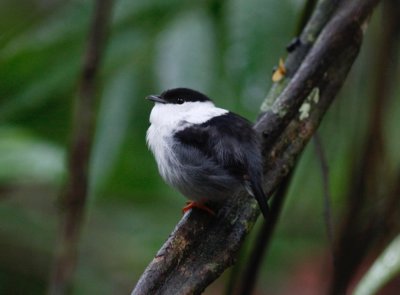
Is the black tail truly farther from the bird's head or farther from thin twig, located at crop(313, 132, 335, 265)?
the bird's head

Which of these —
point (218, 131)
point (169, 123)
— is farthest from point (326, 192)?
point (169, 123)

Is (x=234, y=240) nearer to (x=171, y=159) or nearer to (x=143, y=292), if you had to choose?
(x=143, y=292)

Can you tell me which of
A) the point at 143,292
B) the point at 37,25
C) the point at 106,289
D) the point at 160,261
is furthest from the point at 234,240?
the point at 106,289

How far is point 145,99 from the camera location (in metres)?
3.64

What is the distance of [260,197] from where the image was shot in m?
2.66

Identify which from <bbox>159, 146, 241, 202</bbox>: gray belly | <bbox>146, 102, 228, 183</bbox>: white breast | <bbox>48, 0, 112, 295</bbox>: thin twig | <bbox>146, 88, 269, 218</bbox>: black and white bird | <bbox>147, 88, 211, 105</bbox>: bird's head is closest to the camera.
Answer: <bbox>48, 0, 112, 295</bbox>: thin twig

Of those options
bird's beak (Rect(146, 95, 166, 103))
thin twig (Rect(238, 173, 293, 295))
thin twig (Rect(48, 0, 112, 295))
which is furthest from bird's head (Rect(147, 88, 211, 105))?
thin twig (Rect(48, 0, 112, 295))

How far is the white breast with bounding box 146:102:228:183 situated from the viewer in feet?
11.0

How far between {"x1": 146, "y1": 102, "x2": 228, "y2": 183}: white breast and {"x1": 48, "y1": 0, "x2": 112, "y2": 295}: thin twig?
1189 millimetres

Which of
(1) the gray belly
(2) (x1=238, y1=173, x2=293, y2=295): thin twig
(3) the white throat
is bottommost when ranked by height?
(2) (x1=238, y1=173, x2=293, y2=295): thin twig

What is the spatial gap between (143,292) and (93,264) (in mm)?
3128

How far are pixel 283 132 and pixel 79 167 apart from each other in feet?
3.39

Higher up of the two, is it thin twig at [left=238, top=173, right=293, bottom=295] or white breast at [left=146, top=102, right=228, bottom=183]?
white breast at [left=146, top=102, right=228, bottom=183]

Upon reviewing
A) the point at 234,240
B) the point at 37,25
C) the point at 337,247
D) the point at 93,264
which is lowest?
the point at 93,264
